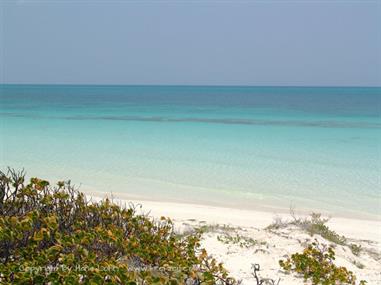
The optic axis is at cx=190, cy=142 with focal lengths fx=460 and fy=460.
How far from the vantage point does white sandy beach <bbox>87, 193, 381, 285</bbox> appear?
225 inches

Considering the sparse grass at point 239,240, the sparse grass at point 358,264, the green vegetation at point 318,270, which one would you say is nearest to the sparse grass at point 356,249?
the sparse grass at point 358,264

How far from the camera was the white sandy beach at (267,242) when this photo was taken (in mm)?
5715

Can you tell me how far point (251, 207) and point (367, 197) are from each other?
131 inches

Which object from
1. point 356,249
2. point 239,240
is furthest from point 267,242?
point 356,249

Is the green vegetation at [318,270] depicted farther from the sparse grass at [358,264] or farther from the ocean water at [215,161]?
the ocean water at [215,161]

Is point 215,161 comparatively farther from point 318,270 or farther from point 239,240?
point 318,270

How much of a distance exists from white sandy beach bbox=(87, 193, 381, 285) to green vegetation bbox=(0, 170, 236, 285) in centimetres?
134

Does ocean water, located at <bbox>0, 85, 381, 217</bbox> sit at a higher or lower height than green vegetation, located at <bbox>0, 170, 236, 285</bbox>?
higher

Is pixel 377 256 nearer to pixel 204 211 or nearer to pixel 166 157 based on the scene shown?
pixel 204 211

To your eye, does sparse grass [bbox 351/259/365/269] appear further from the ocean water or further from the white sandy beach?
the ocean water

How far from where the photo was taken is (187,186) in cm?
1344

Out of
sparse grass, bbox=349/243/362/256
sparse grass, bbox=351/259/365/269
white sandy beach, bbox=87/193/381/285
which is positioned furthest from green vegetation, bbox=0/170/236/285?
sparse grass, bbox=349/243/362/256

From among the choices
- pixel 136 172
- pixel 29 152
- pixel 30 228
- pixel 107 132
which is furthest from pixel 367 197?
pixel 107 132

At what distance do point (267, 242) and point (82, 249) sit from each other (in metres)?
3.90
